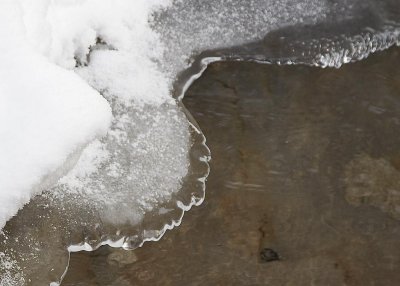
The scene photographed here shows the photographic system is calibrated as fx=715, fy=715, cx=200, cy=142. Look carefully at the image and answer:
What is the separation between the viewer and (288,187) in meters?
2.32

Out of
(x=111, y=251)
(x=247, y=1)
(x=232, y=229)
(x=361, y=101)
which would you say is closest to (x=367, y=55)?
(x=361, y=101)

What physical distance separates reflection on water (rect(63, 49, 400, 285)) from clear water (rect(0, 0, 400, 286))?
8 cm

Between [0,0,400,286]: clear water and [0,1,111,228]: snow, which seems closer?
[0,1,111,228]: snow

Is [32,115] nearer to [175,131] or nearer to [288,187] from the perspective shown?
[175,131]

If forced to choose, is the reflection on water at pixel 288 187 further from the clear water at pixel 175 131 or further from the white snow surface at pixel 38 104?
the white snow surface at pixel 38 104

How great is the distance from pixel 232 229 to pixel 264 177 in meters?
0.20

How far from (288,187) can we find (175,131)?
44 centimetres

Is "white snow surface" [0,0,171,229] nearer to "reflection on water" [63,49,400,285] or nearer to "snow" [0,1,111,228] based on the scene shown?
"snow" [0,1,111,228]

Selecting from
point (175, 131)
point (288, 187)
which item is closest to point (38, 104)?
point (175, 131)

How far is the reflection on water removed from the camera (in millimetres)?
2234

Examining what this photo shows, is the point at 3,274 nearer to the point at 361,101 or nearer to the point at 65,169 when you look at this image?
the point at 65,169

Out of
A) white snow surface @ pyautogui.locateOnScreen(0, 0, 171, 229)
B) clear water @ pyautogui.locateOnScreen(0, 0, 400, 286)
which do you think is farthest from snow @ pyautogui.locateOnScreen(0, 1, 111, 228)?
clear water @ pyautogui.locateOnScreen(0, 0, 400, 286)

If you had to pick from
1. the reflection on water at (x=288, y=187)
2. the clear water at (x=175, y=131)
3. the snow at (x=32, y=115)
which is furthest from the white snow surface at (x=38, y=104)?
the reflection on water at (x=288, y=187)

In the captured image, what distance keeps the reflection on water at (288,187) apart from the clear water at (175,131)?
0.08m
